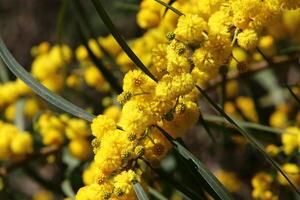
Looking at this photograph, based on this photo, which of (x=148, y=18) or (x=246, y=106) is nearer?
(x=148, y=18)

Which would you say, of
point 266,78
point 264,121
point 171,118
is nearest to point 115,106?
point 264,121

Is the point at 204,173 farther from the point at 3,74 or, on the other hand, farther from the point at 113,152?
the point at 3,74

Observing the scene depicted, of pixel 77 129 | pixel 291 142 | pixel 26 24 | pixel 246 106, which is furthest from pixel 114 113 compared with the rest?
pixel 26 24

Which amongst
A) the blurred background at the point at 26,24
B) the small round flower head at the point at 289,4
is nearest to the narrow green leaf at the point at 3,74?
the small round flower head at the point at 289,4

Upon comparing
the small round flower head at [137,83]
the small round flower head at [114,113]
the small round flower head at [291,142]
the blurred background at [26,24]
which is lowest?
the small round flower head at [137,83]

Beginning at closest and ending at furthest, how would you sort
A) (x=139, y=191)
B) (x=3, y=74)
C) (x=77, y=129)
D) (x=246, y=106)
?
(x=139, y=191)
(x=77, y=129)
(x=3, y=74)
(x=246, y=106)

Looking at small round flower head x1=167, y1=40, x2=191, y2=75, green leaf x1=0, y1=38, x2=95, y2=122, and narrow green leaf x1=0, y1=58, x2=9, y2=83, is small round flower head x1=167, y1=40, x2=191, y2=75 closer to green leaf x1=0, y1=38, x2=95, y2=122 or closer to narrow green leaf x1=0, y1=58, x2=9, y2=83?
green leaf x1=0, y1=38, x2=95, y2=122

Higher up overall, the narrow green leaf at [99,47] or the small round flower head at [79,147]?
the narrow green leaf at [99,47]

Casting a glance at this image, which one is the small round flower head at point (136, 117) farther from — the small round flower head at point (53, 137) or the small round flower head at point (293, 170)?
the small round flower head at point (53, 137)
